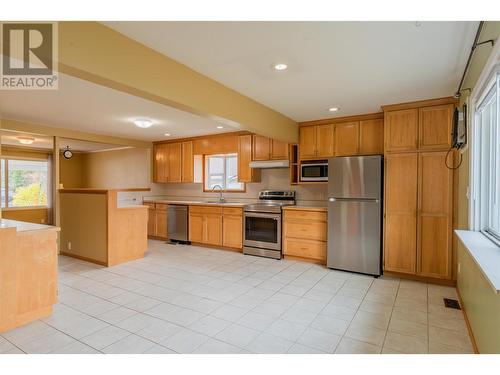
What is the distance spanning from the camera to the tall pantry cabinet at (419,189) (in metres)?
3.51

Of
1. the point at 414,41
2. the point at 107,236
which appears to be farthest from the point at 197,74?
the point at 107,236

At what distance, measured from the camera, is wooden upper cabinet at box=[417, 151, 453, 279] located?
3498mm

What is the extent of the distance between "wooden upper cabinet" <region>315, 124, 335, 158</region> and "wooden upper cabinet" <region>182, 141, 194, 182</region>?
2.96 m

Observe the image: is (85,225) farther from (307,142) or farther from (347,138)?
(347,138)

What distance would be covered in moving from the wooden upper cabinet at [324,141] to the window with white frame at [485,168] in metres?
2.21

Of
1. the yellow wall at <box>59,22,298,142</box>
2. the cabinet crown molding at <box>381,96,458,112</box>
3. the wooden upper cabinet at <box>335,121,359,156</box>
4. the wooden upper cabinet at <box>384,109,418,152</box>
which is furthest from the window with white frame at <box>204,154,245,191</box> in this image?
the cabinet crown molding at <box>381,96,458,112</box>

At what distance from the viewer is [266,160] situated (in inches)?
205

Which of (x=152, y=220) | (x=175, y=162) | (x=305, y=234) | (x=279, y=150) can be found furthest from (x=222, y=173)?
(x=305, y=234)

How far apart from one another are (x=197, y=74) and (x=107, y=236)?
3.08 m

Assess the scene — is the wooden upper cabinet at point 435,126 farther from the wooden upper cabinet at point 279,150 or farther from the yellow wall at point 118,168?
the yellow wall at point 118,168

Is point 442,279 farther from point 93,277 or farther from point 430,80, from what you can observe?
point 93,277

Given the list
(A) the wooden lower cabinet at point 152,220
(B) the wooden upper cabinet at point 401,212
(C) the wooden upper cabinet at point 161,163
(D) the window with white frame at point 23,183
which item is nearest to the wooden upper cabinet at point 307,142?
(B) the wooden upper cabinet at point 401,212

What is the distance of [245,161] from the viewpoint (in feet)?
17.9

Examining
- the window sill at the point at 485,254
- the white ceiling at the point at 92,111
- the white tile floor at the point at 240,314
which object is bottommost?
the white tile floor at the point at 240,314
